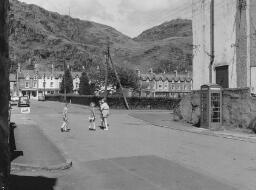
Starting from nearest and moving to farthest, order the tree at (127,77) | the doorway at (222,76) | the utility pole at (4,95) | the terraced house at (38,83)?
the utility pole at (4,95), the doorway at (222,76), the tree at (127,77), the terraced house at (38,83)

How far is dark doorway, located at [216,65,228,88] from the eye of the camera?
27.7 m

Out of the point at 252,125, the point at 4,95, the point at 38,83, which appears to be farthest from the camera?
the point at 38,83

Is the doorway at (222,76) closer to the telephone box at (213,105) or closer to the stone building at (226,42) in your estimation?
the stone building at (226,42)

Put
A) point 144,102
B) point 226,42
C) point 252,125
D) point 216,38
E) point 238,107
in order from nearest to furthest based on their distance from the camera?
1. point 252,125
2. point 238,107
3. point 226,42
4. point 216,38
5. point 144,102

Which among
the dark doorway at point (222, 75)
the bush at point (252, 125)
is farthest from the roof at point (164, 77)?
the bush at point (252, 125)

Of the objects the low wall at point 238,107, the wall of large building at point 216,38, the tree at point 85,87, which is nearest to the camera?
the low wall at point 238,107

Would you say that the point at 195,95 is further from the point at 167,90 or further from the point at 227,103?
the point at 167,90

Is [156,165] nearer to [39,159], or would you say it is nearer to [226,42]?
[39,159]

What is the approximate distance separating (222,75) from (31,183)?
21.4 m

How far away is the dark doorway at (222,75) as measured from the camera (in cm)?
2767

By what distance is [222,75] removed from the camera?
1109 inches

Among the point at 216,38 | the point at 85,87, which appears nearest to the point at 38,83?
the point at 85,87

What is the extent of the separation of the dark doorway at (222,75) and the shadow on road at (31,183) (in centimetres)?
2025

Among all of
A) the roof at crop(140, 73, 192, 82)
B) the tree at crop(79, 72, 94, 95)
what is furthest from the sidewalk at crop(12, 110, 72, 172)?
the roof at crop(140, 73, 192, 82)
